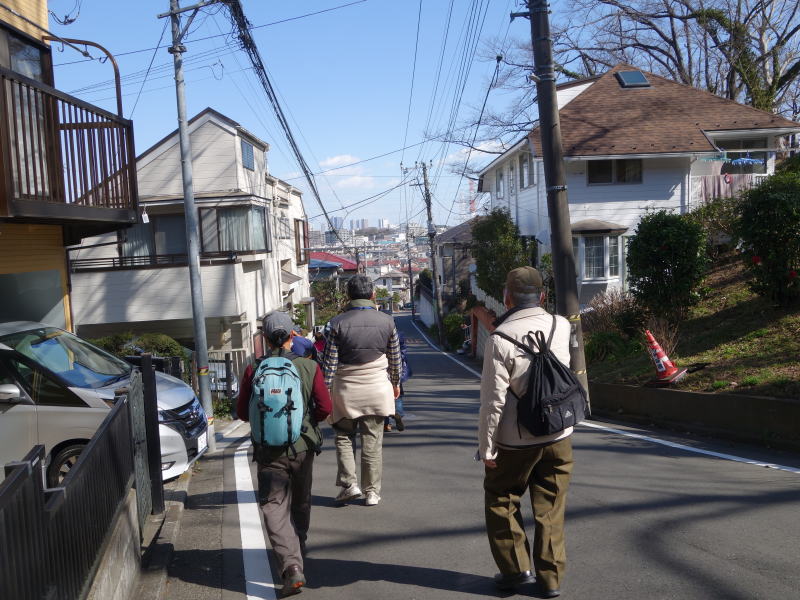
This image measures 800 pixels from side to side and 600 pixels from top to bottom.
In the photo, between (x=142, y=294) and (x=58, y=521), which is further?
(x=142, y=294)

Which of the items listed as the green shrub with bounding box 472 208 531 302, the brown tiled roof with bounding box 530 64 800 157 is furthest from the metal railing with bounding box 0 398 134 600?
the green shrub with bounding box 472 208 531 302

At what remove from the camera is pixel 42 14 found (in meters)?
9.95

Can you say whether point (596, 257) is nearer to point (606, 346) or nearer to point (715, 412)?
point (606, 346)

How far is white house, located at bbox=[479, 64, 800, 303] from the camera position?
2095 cm

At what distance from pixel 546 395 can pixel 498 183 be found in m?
28.2

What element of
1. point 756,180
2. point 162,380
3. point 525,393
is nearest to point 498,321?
point 525,393

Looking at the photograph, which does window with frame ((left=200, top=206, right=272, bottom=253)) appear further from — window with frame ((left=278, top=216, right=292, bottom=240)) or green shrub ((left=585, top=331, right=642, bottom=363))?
green shrub ((left=585, top=331, right=642, bottom=363))

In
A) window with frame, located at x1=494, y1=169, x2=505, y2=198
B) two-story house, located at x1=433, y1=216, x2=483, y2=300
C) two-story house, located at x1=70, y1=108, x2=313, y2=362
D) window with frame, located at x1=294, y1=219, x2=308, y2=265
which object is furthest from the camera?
two-story house, located at x1=433, y1=216, x2=483, y2=300

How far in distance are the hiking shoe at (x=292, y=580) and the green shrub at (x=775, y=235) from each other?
9.20 metres

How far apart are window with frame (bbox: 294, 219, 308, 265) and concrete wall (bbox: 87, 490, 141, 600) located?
25536 millimetres

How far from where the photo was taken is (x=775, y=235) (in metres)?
10.7

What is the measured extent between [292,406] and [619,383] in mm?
7787

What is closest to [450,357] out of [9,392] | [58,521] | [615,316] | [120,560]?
[615,316]

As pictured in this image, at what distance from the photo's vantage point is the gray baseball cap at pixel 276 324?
4.66m
